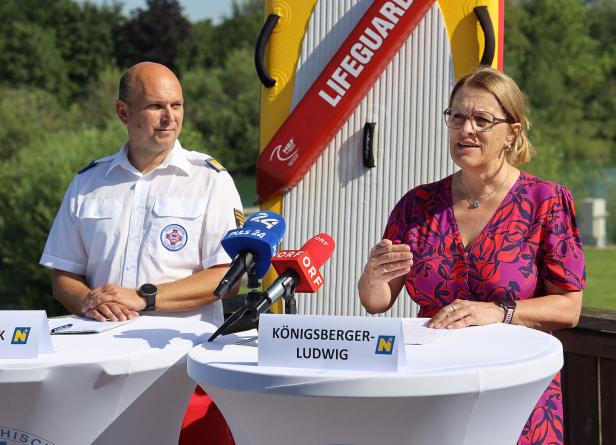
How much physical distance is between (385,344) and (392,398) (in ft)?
0.31

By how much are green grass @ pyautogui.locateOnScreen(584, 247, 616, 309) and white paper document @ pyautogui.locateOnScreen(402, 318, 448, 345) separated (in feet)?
45.8

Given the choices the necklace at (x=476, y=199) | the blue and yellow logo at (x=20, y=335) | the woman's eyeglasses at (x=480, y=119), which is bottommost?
the blue and yellow logo at (x=20, y=335)

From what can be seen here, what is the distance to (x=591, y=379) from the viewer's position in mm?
3211

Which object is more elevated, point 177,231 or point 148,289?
point 177,231

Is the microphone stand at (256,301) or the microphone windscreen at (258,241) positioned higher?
the microphone windscreen at (258,241)

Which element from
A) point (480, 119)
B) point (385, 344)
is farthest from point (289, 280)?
point (480, 119)

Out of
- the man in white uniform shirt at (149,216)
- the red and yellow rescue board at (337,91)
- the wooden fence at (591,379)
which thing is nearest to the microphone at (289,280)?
the man in white uniform shirt at (149,216)

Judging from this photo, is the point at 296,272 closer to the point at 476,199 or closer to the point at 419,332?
the point at 419,332

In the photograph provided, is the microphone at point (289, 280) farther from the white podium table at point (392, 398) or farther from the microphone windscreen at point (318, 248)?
the white podium table at point (392, 398)

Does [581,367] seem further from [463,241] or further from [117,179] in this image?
[117,179]

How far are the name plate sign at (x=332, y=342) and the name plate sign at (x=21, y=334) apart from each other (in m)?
0.51

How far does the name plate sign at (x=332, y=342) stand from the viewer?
1.69 m

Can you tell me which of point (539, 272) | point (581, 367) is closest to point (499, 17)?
point (581, 367)

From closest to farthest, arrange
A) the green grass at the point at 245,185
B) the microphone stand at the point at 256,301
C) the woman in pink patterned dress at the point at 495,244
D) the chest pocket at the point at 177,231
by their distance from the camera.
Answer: the microphone stand at the point at 256,301, the woman in pink patterned dress at the point at 495,244, the chest pocket at the point at 177,231, the green grass at the point at 245,185
